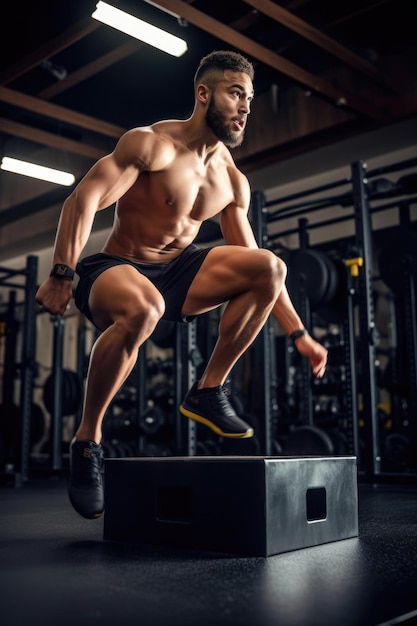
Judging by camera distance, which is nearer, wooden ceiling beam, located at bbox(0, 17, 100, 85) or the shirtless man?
the shirtless man

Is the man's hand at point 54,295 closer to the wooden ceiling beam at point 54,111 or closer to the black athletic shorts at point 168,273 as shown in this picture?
the black athletic shorts at point 168,273

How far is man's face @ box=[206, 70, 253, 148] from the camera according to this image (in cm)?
186

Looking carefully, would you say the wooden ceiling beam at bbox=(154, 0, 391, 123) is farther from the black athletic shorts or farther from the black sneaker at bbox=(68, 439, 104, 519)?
the black sneaker at bbox=(68, 439, 104, 519)

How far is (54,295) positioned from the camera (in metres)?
1.63

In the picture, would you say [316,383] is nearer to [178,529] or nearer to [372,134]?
[372,134]

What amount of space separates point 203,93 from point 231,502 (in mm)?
1201

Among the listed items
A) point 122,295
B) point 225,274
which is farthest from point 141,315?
point 225,274

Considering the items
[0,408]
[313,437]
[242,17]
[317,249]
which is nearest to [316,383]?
[313,437]

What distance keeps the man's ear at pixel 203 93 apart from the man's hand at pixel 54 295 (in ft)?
2.34

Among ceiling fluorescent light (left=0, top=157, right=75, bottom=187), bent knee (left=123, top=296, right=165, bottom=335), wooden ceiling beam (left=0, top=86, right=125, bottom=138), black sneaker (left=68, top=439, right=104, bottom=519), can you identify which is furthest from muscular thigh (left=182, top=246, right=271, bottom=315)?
ceiling fluorescent light (left=0, top=157, right=75, bottom=187)

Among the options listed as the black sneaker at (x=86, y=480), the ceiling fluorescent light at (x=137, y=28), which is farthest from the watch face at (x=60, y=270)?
the ceiling fluorescent light at (x=137, y=28)

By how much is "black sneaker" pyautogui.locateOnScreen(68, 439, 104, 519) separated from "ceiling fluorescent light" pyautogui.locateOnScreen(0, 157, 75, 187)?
5113 mm

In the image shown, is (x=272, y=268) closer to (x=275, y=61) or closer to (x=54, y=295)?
(x=54, y=295)

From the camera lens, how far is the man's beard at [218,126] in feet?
6.11
